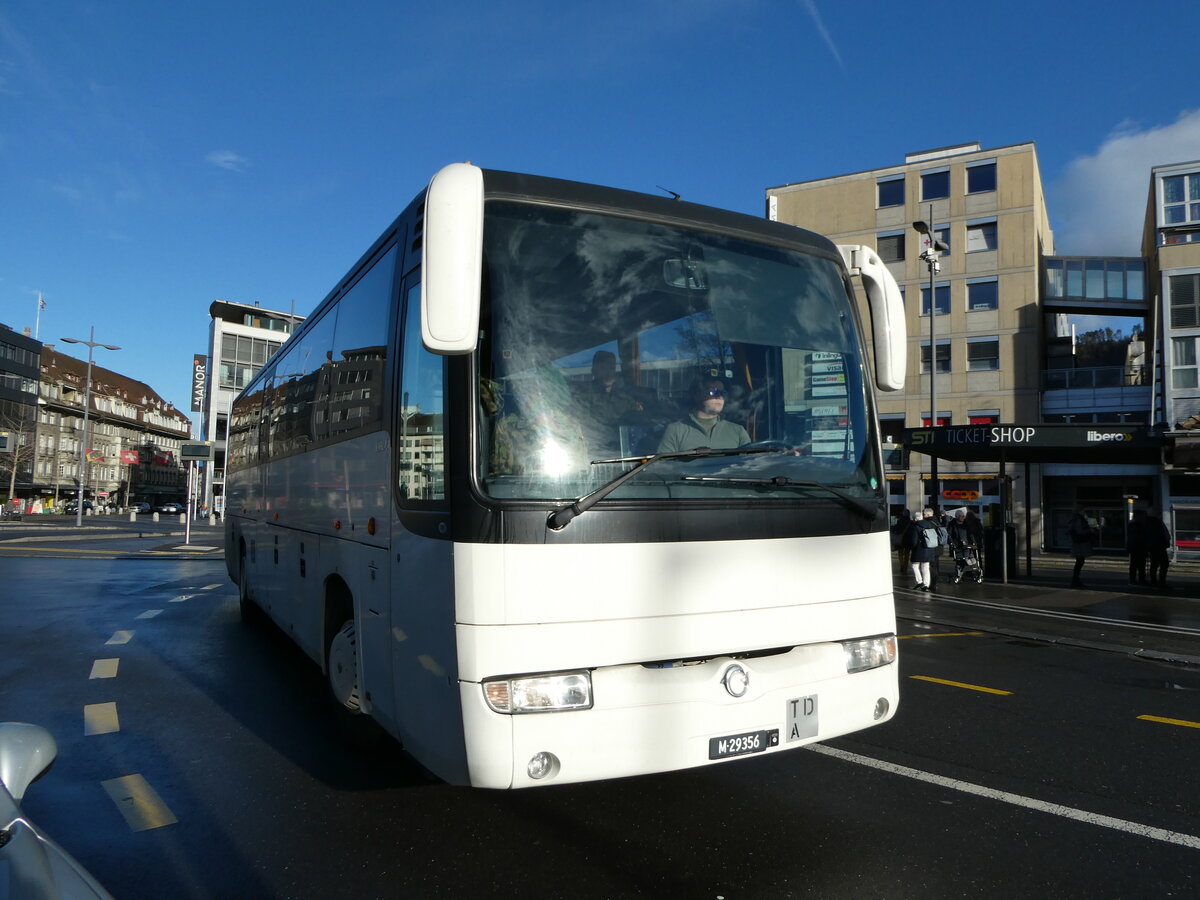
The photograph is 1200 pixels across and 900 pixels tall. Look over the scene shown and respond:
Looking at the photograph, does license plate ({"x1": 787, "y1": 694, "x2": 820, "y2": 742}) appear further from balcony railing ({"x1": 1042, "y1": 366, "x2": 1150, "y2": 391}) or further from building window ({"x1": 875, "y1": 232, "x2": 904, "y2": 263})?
building window ({"x1": 875, "y1": 232, "x2": 904, "y2": 263})

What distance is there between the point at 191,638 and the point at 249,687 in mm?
2787

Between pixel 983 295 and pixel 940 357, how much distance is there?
3.67 m

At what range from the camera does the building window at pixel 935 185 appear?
145 feet

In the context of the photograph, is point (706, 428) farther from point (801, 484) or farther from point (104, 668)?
point (104, 668)

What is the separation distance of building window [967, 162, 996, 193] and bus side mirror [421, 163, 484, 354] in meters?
46.2

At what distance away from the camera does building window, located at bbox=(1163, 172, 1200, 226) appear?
35.8 meters

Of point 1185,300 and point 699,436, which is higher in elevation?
point 1185,300

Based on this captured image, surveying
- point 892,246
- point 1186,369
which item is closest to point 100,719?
point 1186,369

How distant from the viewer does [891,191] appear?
1786 inches

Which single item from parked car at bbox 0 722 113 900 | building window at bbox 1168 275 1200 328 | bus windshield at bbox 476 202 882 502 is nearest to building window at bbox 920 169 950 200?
building window at bbox 1168 275 1200 328

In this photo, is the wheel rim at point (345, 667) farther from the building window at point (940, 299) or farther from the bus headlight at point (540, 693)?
the building window at point (940, 299)

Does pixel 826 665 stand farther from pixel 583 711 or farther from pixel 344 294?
pixel 344 294

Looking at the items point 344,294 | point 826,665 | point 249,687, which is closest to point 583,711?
point 826,665

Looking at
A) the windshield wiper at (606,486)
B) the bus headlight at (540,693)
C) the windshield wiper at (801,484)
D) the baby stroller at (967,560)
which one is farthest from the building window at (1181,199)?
the bus headlight at (540,693)
